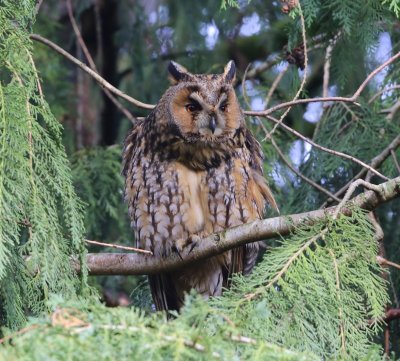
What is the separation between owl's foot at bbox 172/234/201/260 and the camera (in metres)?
3.23

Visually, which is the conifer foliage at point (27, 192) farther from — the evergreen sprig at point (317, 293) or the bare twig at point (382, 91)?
the bare twig at point (382, 91)

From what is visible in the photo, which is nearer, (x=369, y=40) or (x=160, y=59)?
(x=369, y=40)

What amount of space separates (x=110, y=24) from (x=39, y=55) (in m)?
1.02

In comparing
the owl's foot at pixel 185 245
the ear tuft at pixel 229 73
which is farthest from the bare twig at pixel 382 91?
the owl's foot at pixel 185 245

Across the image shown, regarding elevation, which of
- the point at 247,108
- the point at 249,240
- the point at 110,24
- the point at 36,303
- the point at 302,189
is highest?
the point at 110,24

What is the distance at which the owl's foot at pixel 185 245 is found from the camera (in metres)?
3.23

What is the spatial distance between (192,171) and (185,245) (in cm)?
32

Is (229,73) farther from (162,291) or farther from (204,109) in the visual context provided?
(162,291)

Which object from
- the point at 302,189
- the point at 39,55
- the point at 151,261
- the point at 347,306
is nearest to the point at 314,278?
the point at 347,306

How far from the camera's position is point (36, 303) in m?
2.35

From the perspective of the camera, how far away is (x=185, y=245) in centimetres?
330

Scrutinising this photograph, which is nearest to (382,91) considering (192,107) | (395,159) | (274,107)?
(395,159)

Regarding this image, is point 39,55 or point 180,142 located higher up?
point 39,55

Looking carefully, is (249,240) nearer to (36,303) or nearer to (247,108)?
(36,303)
